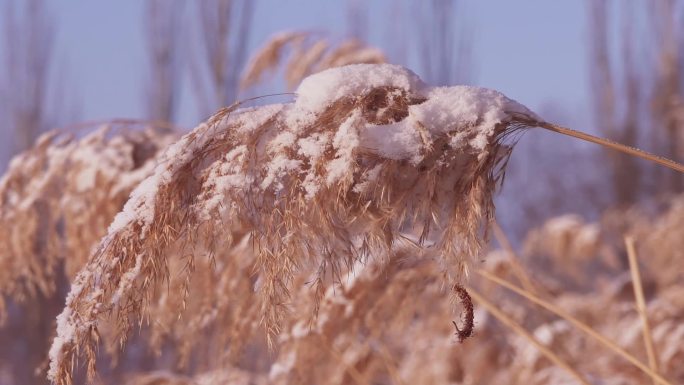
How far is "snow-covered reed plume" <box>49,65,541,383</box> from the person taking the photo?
919 millimetres

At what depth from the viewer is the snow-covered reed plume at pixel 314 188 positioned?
36.2 inches

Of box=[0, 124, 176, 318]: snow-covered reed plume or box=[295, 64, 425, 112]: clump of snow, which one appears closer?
box=[295, 64, 425, 112]: clump of snow

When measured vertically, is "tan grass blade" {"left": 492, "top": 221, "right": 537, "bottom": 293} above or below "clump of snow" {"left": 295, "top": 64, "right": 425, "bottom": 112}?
below

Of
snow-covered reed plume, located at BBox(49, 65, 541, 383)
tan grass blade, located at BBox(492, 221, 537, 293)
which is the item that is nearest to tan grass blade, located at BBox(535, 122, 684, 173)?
snow-covered reed plume, located at BBox(49, 65, 541, 383)

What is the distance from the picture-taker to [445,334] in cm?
262

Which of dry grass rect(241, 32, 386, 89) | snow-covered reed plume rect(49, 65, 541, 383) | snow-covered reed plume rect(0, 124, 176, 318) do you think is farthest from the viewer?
dry grass rect(241, 32, 386, 89)

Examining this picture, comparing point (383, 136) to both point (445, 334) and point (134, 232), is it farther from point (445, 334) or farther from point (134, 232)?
point (445, 334)

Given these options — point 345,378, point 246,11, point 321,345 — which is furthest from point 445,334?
point 246,11

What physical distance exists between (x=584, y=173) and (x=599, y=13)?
7.67 meters

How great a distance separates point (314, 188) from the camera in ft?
3.02

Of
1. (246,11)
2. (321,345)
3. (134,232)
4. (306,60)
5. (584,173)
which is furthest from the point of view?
(584,173)

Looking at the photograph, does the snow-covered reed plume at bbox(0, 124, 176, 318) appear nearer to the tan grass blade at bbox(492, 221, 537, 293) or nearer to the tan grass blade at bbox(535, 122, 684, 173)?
the tan grass blade at bbox(492, 221, 537, 293)

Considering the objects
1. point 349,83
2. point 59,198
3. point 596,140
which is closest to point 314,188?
point 349,83

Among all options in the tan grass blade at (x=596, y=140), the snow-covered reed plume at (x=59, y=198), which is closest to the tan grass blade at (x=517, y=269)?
the tan grass blade at (x=596, y=140)
